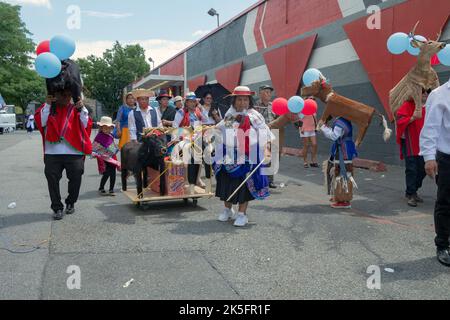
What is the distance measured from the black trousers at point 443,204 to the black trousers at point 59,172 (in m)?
4.52

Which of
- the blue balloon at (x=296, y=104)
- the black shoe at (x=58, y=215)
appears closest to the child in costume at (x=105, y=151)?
the black shoe at (x=58, y=215)

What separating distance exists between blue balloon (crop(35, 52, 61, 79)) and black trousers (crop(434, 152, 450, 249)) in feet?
14.0

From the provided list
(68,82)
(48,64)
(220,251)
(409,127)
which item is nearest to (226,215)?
(220,251)

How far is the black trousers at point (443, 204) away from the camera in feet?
13.8

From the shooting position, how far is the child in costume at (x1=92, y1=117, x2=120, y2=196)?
7852 mm

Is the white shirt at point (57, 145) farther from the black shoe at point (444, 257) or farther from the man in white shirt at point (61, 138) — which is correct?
the black shoe at point (444, 257)

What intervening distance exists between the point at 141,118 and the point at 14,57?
43668 millimetres

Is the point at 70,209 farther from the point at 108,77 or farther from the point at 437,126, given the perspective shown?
the point at 108,77

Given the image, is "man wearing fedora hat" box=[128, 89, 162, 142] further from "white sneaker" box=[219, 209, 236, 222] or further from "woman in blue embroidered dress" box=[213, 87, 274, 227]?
"white sneaker" box=[219, 209, 236, 222]

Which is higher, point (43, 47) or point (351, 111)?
point (43, 47)

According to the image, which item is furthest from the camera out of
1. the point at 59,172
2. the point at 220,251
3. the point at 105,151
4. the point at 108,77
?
the point at 108,77

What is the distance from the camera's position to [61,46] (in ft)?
17.6

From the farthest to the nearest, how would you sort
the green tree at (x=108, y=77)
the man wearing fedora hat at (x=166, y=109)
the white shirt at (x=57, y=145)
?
the green tree at (x=108, y=77)
the man wearing fedora hat at (x=166, y=109)
the white shirt at (x=57, y=145)
